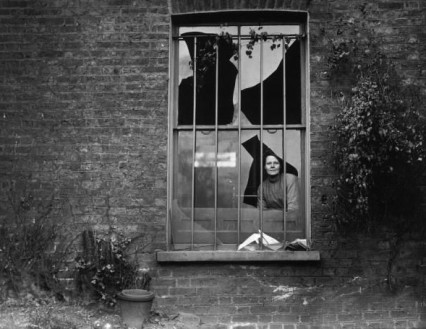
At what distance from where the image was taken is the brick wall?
585cm

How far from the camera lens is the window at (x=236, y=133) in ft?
20.2

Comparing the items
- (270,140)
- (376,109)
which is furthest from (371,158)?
(270,140)

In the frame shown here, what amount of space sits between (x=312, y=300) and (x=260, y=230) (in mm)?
924

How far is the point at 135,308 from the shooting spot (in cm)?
546

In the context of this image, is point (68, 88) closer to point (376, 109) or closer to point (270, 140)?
point (270, 140)

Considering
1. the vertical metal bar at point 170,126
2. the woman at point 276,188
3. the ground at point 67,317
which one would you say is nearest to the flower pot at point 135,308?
the ground at point 67,317

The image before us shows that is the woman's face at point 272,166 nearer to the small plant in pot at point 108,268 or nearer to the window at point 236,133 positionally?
the window at point 236,133

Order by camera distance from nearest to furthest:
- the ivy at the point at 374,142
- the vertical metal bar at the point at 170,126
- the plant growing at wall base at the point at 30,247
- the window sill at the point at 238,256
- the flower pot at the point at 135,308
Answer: the flower pot at the point at 135,308
the ivy at the point at 374,142
the window sill at the point at 238,256
the plant growing at wall base at the point at 30,247
the vertical metal bar at the point at 170,126

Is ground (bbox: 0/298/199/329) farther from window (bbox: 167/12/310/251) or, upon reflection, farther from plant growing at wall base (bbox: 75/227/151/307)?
window (bbox: 167/12/310/251)

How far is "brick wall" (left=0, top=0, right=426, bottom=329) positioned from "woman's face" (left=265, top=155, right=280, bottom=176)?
1.40ft

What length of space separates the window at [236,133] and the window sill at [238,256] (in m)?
0.24

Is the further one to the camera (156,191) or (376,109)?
(156,191)

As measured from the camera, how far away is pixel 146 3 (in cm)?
622

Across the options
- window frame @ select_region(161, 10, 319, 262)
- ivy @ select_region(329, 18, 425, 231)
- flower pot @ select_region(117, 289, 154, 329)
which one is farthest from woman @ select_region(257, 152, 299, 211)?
flower pot @ select_region(117, 289, 154, 329)
